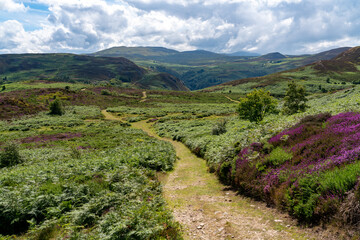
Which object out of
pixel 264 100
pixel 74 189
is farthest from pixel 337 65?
pixel 74 189

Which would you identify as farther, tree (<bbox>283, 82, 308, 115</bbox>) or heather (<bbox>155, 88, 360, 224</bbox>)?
tree (<bbox>283, 82, 308, 115</bbox>)

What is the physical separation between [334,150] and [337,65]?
23955 cm

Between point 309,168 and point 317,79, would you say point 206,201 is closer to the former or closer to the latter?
point 309,168

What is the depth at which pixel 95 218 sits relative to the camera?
787cm

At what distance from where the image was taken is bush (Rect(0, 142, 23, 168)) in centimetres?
2008

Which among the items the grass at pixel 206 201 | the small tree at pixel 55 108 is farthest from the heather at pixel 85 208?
the small tree at pixel 55 108

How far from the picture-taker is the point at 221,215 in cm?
893

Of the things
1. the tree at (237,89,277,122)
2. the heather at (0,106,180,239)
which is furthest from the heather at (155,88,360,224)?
the tree at (237,89,277,122)

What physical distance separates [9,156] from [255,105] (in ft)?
99.5

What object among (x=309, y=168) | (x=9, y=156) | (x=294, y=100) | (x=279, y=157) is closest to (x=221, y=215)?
(x=309, y=168)

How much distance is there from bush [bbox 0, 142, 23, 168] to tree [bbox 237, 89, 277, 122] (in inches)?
1115

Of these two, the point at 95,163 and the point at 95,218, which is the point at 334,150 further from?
the point at 95,163

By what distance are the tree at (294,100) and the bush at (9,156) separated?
35921 millimetres

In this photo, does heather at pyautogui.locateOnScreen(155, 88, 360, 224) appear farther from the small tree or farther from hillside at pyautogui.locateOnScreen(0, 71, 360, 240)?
the small tree
